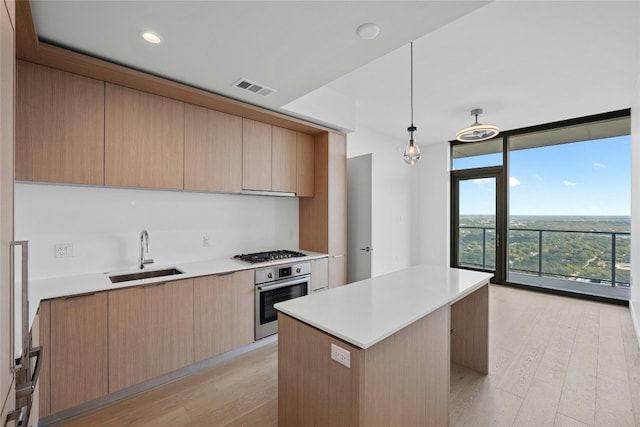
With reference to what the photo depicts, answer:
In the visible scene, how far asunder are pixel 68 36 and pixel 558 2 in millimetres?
3285

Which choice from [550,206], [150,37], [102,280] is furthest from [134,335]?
[550,206]

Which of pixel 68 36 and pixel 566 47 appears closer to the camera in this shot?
pixel 68 36

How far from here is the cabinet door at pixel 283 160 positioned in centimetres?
326

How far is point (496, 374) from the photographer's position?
8.05 feet

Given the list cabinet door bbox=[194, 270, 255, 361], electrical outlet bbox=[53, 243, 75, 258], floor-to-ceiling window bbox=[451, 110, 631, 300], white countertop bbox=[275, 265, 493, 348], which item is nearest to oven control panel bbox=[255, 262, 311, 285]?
cabinet door bbox=[194, 270, 255, 361]

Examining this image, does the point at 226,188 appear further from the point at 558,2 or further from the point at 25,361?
the point at 558,2

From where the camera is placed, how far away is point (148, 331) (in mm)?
2174

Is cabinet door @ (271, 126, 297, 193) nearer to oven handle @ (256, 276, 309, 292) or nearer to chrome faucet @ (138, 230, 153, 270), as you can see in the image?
oven handle @ (256, 276, 309, 292)

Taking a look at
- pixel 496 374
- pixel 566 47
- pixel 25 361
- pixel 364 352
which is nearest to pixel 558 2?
pixel 566 47

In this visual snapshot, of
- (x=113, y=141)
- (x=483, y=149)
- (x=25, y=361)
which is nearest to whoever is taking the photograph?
(x=25, y=361)

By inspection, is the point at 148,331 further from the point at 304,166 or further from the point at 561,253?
the point at 561,253

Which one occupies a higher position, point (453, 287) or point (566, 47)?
point (566, 47)

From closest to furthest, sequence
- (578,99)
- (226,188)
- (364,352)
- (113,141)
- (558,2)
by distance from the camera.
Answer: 1. (364,352)
2. (558,2)
3. (113,141)
4. (226,188)
5. (578,99)

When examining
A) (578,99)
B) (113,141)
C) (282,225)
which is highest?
(578,99)
